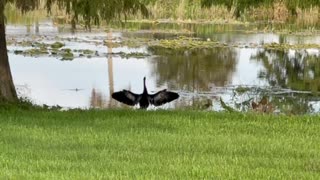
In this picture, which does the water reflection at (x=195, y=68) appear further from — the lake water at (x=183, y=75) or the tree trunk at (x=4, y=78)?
the tree trunk at (x=4, y=78)

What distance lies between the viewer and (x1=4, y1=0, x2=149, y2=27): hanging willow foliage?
12.5 meters

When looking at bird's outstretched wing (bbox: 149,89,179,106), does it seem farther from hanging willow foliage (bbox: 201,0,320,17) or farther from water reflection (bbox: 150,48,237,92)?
water reflection (bbox: 150,48,237,92)

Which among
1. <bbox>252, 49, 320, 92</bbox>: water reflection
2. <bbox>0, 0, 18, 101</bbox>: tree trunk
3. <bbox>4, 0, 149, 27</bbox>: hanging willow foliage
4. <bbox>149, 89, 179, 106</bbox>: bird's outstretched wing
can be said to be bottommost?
<bbox>252, 49, 320, 92</bbox>: water reflection

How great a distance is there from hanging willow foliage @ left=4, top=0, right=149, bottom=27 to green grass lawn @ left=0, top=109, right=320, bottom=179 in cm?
197

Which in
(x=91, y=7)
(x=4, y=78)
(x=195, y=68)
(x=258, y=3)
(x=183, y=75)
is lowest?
(x=195, y=68)

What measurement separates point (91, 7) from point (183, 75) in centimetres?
1673

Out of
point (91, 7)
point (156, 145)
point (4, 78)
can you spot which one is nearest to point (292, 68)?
point (4, 78)

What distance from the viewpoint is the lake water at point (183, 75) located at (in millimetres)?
21312

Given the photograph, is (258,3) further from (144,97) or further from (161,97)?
(144,97)

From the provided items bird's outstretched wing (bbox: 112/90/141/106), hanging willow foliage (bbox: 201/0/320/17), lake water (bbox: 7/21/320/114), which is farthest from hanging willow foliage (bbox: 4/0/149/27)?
lake water (bbox: 7/21/320/114)

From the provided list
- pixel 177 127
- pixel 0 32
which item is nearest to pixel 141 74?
pixel 0 32

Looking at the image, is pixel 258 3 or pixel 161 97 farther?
pixel 258 3

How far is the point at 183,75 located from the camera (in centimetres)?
2900

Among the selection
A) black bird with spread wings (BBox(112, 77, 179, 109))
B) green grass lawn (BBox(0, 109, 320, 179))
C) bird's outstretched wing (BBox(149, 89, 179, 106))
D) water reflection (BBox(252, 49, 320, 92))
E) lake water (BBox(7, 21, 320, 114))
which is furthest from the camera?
water reflection (BBox(252, 49, 320, 92))
